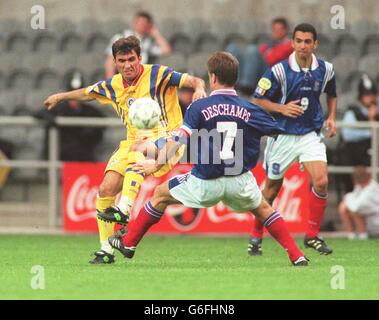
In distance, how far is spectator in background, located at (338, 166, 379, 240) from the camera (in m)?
13.9

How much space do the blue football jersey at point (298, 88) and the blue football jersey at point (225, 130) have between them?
195cm

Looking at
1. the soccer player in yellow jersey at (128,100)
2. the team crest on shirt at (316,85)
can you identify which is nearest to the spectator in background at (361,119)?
the team crest on shirt at (316,85)

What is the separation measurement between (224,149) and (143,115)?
32.4 inches

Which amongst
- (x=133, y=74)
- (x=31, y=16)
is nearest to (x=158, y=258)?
(x=133, y=74)

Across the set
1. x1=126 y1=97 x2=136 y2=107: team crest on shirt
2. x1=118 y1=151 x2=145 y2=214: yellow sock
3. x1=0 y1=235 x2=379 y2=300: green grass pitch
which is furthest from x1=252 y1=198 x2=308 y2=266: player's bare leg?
x1=126 y1=97 x2=136 y2=107: team crest on shirt

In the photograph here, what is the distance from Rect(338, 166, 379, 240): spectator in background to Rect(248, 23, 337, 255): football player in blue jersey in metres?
2.66

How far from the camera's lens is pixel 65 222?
47.3 feet

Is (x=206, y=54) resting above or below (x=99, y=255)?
above

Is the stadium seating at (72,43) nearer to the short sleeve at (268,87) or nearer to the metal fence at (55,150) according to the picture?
the metal fence at (55,150)

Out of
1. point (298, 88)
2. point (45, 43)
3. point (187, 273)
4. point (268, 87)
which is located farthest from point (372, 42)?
point (187, 273)

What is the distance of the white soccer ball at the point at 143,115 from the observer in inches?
378

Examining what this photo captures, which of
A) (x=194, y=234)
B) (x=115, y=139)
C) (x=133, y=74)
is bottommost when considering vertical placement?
(x=194, y=234)

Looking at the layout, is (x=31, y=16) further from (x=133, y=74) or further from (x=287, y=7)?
(x=133, y=74)

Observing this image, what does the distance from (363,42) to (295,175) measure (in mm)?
3330
